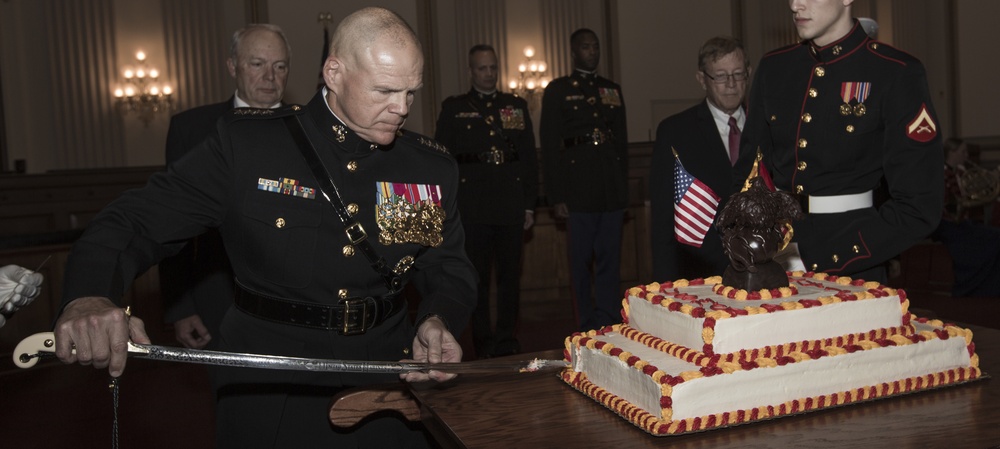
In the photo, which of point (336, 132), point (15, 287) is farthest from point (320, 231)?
point (15, 287)

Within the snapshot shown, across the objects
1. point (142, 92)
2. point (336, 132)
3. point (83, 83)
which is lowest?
point (336, 132)

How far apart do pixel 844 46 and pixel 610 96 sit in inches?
130

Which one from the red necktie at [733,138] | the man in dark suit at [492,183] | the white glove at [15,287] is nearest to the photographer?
the white glove at [15,287]

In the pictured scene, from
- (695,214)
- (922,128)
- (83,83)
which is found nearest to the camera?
(922,128)

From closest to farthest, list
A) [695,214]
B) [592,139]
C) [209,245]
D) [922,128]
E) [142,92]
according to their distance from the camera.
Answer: [922,128]
[695,214]
[209,245]
[592,139]
[142,92]

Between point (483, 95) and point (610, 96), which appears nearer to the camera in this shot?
point (483, 95)

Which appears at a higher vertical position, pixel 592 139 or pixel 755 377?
pixel 592 139

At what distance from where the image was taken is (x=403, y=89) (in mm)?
1690

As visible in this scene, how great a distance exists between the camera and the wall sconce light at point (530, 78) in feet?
32.6

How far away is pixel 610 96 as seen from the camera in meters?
5.47

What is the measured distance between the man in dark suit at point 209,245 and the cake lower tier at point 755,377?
68.6 inches

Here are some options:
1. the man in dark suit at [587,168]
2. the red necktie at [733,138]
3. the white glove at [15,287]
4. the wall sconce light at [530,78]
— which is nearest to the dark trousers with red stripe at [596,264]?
the man in dark suit at [587,168]

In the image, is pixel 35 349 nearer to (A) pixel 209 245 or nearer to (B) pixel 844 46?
(A) pixel 209 245

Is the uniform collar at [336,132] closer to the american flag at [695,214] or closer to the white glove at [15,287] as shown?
the white glove at [15,287]
